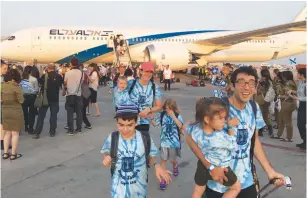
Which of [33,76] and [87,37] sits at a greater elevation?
[87,37]

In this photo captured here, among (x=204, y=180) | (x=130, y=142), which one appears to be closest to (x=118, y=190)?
(x=130, y=142)

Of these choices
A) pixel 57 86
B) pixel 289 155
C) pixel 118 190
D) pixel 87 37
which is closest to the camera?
pixel 118 190

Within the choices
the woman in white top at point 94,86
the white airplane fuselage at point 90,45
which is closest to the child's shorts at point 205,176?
the woman in white top at point 94,86

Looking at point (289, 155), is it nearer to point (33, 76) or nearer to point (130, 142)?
point (130, 142)

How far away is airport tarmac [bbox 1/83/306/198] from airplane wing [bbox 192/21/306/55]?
1104 centimetres

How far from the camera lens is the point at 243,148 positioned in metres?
2.57

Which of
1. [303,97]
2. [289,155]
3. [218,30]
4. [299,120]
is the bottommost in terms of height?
[289,155]

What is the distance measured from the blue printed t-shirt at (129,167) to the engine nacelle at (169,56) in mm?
16803

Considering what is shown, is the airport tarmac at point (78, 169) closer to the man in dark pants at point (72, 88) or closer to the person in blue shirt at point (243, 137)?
the man in dark pants at point (72, 88)

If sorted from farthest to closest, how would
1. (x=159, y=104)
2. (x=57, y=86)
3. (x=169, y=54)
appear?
(x=169, y=54) → (x=57, y=86) → (x=159, y=104)

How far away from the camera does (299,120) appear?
664 cm

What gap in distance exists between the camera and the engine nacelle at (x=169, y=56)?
19.8 meters

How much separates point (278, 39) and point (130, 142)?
26.4m

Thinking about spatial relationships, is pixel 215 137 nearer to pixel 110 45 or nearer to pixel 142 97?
pixel 142 97
